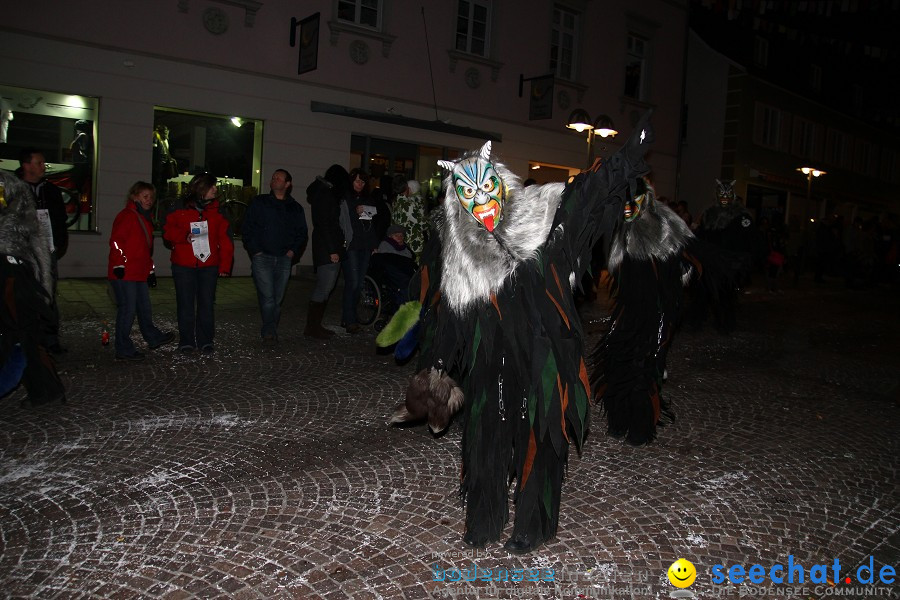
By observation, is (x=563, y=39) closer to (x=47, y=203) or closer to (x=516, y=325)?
(x=47, y=203)

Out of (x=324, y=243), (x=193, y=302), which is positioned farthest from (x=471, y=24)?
(x=193, y=302)

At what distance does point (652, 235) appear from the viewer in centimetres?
482

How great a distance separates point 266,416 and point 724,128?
23.0 m

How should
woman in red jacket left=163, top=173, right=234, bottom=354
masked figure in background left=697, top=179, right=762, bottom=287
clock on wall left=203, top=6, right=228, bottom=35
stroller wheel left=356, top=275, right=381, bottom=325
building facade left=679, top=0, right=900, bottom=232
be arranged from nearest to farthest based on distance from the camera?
woman in red jacket left=163, top=173, right=234, bottom=354, stroller wheel left=356, top=275, right=381, bottom=325, masked figure in background left=697, top=179, right=762, bottom=287, clock on wall left=203, top=6, right=228, bottom=35, building facade left=679, top=0, right=900, bottom=232

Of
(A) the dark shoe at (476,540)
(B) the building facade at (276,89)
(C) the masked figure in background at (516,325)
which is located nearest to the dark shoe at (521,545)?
(C) the masked figure in background at (516,325)

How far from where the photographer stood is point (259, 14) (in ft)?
41.1

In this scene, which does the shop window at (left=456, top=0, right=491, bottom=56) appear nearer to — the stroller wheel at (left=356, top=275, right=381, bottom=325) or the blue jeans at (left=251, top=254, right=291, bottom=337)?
the stroller wheel at (left=356, top=275, right=381, bottom=325)

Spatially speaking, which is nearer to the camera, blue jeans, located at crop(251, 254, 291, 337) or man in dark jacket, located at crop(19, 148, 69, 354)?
man in dark jacket, located at crop(19, 148, 69, 354)

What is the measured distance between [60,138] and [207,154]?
7.79 feet

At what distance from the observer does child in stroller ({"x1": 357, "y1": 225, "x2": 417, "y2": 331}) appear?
8578 mm

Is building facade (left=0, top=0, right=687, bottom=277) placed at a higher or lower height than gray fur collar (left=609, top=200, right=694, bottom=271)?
higher

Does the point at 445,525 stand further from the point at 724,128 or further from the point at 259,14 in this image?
the point at 724,128

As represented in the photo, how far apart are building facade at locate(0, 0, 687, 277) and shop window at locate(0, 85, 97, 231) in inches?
0.9

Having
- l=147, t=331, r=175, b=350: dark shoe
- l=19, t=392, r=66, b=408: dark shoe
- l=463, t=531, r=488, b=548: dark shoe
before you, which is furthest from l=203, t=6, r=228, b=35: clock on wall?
l=463, t=531, r=488, b=548: dark shoe
